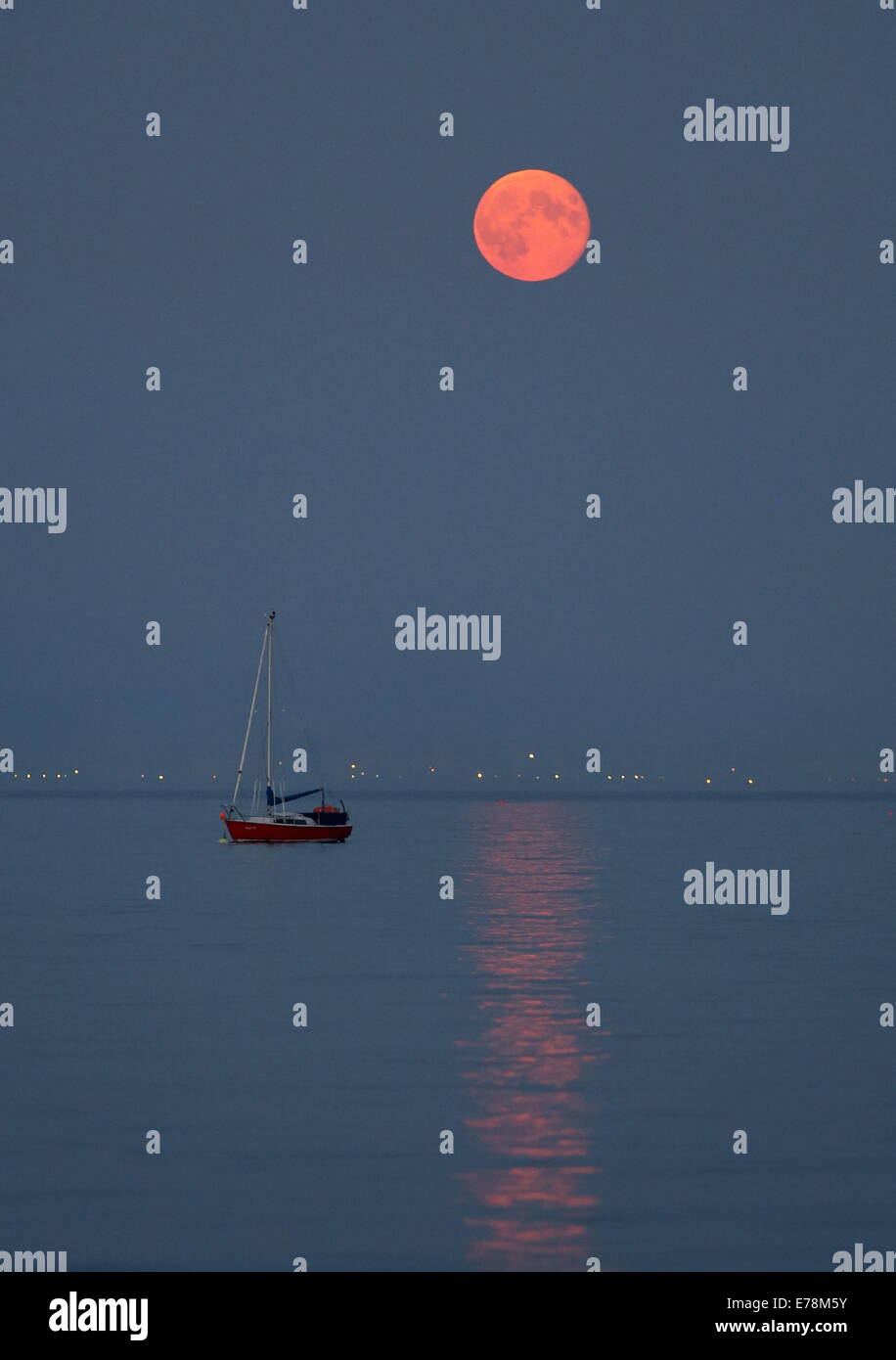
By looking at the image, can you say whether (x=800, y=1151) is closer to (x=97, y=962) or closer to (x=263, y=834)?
(x=97, y=962)

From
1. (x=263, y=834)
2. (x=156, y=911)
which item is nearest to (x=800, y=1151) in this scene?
(x=156, y=911)

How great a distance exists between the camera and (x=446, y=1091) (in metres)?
32.8

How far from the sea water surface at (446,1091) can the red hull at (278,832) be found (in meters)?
57.2

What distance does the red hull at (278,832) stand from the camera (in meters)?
132

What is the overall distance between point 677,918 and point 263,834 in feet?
210

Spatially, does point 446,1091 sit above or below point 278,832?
below

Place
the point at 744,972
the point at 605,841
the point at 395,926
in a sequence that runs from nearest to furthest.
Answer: the point at 744,972, the point at 395,926, the point at 605,841

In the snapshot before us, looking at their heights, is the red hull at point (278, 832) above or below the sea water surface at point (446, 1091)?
above

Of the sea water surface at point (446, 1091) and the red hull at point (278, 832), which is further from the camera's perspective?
the red hull at point (278, 832)

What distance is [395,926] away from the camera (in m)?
70.2

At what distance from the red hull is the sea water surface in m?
57.2

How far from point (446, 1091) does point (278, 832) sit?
102 m
